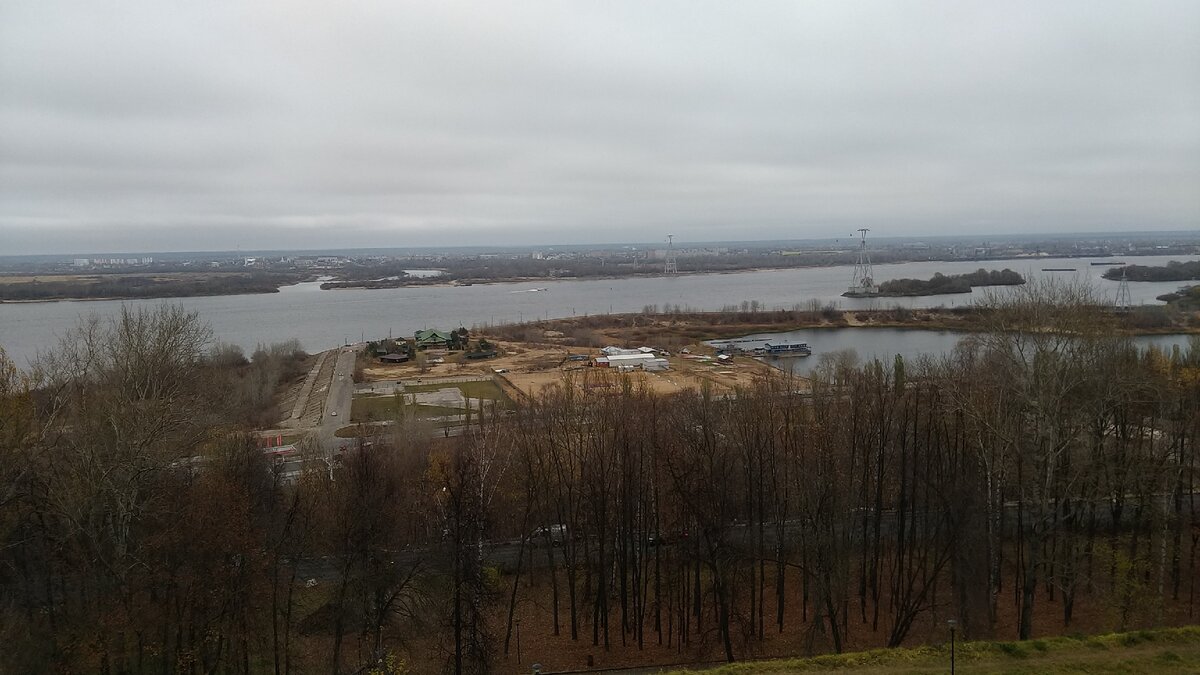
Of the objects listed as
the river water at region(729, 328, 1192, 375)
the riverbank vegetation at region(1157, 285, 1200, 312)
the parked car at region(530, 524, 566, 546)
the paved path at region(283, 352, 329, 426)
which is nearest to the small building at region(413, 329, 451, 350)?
the paved path at region(283, 352, 329, 426)

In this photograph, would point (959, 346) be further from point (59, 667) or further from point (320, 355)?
point (320, 355)

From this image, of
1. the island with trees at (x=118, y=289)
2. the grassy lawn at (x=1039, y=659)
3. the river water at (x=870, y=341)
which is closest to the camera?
the grassy lawn at (x=1039, y=659)

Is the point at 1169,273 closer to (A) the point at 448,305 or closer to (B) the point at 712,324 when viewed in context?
(B) the point at 712,324

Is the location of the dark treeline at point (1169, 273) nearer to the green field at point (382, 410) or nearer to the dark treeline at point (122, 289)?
the green field at point (382, 410)

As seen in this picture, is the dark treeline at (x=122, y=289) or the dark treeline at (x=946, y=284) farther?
the dark treeline at (x=946, y=284)

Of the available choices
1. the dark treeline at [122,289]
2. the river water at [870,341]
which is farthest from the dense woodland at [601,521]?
the dark treeline at [122,289]

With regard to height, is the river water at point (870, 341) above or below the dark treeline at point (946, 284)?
below

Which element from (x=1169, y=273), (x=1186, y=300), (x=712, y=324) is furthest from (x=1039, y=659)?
(x=1169, y=273)
